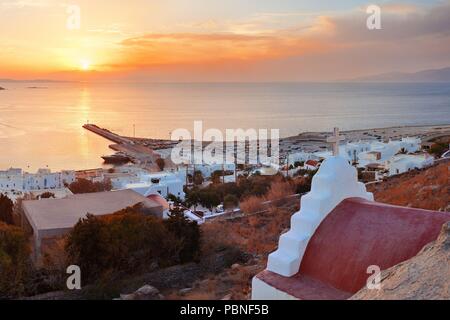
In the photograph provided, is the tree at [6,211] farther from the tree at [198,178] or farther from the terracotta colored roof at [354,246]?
the tree at [198,178]

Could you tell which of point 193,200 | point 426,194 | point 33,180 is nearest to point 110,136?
point 33,180

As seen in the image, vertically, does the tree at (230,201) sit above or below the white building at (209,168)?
below

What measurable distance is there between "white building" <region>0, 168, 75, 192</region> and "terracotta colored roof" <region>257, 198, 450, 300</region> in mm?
26729

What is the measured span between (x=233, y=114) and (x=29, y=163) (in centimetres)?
5333

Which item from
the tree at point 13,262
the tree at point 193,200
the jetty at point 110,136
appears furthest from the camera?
the jetty at point 110,136

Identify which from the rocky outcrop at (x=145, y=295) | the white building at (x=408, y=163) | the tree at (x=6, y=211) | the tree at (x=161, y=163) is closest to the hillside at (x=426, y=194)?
the rocky outcrop at (x=145, y=295)

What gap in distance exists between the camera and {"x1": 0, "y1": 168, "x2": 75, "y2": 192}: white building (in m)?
30.4

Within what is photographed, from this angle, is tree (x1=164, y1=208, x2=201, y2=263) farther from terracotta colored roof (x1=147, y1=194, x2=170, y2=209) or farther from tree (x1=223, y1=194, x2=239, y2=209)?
tree (x1=223, y1=194, x2=239, y2=209)

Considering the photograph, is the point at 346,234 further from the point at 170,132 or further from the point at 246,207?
the point at 170,132

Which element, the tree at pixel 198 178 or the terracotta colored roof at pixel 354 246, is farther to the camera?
the tree at pixel 198 178

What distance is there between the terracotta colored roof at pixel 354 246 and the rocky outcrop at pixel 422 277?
0.38 meters

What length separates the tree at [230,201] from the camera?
20.1m

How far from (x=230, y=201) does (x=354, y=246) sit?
14.7m

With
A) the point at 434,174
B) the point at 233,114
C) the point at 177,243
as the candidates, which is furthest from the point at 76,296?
the point at 233,114
